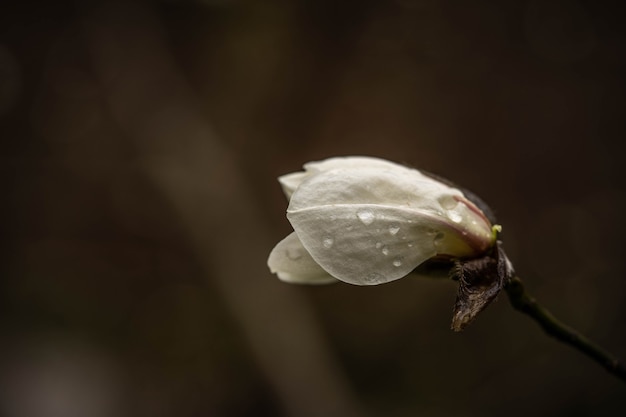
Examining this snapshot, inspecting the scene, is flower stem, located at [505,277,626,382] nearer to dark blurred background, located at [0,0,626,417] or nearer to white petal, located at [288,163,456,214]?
white petal, located at [288,163,456,214]

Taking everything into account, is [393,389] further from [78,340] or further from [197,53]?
[197,53]

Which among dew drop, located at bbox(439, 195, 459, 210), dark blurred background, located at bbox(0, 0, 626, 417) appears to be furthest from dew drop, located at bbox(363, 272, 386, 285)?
dark blurred background, located at bbox(0, 0, 626, 417)

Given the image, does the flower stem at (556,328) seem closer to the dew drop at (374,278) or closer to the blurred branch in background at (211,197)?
the dew drop at (374,278)

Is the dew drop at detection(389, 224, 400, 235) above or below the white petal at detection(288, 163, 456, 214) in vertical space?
below

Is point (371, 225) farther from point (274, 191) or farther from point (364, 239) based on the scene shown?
point (274, 191)

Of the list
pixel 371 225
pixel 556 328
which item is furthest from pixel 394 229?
pixel 556 328

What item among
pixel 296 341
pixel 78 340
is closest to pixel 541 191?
pixel 296 341
